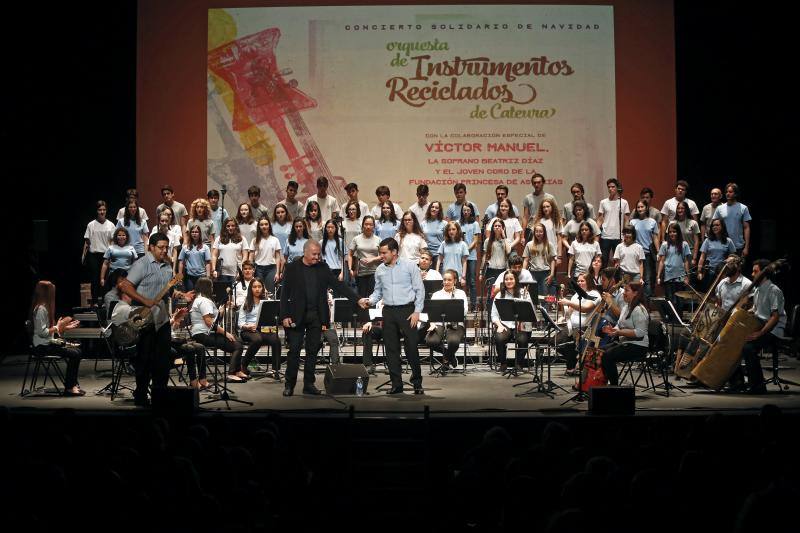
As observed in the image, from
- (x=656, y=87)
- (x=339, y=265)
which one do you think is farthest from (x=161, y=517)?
(x=656, y=87)

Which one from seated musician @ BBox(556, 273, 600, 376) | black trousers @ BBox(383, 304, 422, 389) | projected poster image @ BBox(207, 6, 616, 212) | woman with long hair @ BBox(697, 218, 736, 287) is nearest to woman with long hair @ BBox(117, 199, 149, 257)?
projected poster image @ BBox(207, 6, 616, 212)

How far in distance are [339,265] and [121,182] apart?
4.86 m

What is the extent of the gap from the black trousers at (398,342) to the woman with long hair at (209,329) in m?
2.01

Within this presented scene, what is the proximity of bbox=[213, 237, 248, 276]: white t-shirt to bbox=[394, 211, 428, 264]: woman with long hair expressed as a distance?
222 centimetres

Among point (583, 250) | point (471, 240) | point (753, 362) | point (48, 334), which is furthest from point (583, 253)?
point (48, 334)

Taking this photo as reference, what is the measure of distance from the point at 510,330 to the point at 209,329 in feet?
12.3

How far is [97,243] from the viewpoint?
47.8 ft

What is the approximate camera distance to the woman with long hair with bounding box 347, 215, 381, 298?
13258 millimetres

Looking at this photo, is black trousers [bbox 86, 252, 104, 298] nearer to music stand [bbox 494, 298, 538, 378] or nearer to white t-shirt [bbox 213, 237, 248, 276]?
white t-shirt [bbox 213, 237, 248, 276]

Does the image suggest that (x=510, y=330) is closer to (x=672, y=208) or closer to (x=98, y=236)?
(x=672, y=208)

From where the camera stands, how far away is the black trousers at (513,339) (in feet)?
39.0

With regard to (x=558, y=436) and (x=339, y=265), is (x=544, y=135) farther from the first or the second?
(x=558, y=436)

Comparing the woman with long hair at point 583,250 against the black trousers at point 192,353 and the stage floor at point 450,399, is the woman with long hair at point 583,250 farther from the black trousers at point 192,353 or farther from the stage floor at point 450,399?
the black trousers at point 192,353

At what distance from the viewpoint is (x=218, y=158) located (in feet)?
52.7
